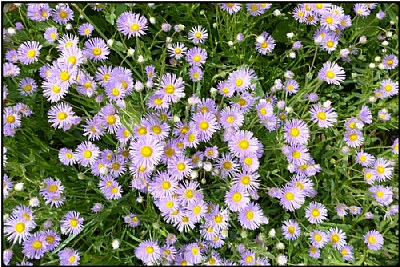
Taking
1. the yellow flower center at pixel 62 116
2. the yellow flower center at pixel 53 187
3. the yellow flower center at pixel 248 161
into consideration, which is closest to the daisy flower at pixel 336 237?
the yellow flower center at pixel 248 161

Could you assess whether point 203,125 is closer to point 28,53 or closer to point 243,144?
point 243,144

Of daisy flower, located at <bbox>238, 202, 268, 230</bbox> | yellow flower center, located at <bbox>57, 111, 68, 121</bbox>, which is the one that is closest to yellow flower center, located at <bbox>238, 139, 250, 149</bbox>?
daisy flower, located at <bbox>238, 202, 268, 230</bbox>

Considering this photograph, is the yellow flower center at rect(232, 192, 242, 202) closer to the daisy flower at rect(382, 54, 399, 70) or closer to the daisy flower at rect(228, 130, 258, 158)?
the daisy flower at rect(228, 130, 258, 158)

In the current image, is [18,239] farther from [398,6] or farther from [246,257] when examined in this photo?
[398,6]

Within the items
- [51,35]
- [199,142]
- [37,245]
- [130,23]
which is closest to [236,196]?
[199,142]

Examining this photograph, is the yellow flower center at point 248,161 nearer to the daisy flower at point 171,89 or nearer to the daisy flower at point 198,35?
the daisy flower at point 171,89

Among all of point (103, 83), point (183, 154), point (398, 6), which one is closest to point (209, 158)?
point (183, 154)
